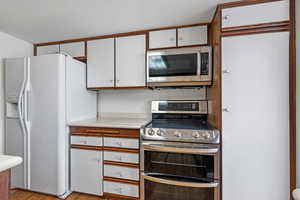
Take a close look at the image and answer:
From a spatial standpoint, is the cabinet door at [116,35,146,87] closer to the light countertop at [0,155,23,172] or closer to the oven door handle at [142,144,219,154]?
the oven door handle at [142,144,219,154]

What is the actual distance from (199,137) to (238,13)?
1.19 metres

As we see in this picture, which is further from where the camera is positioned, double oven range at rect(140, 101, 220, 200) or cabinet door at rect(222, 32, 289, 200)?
double oven range at rect(140, 101, 220, 200)

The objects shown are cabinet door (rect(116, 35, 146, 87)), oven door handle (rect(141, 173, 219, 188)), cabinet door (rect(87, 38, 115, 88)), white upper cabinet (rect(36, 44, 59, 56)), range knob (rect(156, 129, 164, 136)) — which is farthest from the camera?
white upper cabinet (rect(36, 44, 59, 56))

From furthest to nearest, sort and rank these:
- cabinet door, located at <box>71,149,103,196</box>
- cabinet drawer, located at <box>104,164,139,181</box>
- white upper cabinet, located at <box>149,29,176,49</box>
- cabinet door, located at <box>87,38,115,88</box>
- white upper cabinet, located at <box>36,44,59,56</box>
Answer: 1. white upper cabinet, located at <box>36,44,59,56</box>
2. cabinet door, located at <box>87,38,115,88</box>
3. white upper cabinet, located at <box>149,29,176,49</box>
4. cabinet door, located at <box>71,149,103,196</box>
5. cabinet drawer, located at <box>104,164,139,181</box>

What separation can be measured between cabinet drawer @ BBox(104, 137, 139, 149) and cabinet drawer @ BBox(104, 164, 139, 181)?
9.6 inches

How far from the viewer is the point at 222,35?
1447mm

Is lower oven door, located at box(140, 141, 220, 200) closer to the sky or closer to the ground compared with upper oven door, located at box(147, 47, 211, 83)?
closer to the ground

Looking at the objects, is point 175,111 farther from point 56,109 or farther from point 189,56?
point 56,109

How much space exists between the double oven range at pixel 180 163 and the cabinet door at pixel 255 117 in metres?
0.12

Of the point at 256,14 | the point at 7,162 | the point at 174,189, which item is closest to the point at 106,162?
the point at 174,189

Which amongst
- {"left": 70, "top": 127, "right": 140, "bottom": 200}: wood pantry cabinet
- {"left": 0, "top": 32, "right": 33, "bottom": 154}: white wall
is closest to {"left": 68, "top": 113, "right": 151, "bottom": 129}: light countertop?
{"left": 70, "top": 127, "right": 140, "bottom": 200}: wood pantry cabinet

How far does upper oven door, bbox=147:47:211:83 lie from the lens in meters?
1.72

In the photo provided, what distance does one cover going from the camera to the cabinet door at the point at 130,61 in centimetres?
204

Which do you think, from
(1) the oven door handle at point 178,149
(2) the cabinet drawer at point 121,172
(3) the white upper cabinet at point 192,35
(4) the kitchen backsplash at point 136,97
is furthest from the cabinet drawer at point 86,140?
(3) the white upper cabinet at point 192,35
